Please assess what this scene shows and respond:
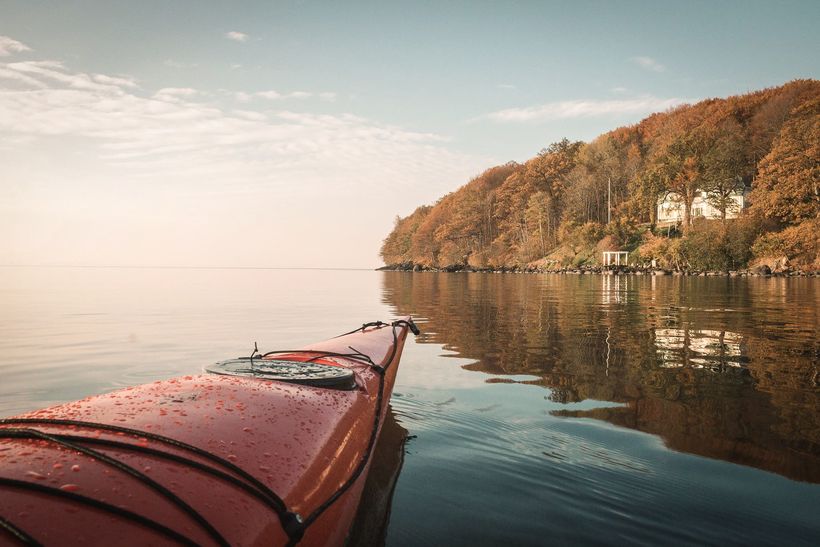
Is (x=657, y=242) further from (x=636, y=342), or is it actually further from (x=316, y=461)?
(x=316, y=461)

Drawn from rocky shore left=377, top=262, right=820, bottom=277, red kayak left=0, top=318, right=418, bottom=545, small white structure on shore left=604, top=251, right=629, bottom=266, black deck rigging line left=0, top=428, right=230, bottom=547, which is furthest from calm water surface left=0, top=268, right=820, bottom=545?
small white structure on shore left=604, top=251, right=629, bottom=266

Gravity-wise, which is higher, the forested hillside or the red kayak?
the forested hillside

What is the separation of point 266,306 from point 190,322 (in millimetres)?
5140

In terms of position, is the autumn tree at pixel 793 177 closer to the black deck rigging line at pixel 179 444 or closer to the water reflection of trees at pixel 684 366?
the water reflection of trees at pixel 684 366

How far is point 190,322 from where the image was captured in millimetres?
13266

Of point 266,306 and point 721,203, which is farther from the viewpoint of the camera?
point 721,203

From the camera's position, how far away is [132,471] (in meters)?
1.67

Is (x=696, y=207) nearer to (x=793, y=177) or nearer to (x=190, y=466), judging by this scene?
(x=793, y=177)

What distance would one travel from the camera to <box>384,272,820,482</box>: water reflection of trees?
414 centimetres

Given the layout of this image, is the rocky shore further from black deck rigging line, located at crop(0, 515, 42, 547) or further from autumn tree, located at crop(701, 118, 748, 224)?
black deck rigging line, located at crop(0, 515, 42, 547)

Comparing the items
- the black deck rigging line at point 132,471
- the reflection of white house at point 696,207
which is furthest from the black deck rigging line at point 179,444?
the reflection of white house at point 696,207

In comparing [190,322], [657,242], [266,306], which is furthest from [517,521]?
[657,242]

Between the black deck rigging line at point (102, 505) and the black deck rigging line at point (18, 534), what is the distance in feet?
0.60

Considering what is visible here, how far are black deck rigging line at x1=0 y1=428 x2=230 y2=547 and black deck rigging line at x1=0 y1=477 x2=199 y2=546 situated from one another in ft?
0.28
